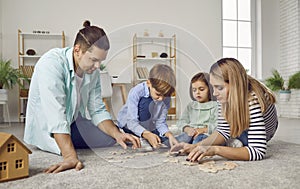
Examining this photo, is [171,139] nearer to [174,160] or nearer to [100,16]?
[174,160]

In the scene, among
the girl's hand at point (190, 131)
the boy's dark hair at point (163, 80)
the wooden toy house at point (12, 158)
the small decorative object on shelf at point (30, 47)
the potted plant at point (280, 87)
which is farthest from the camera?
the potted plant at point (280, 87)

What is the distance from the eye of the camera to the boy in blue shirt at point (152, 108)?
1003 millimetres

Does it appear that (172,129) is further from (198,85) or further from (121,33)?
(121,33)

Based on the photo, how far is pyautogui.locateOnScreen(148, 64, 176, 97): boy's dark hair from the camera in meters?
0.99

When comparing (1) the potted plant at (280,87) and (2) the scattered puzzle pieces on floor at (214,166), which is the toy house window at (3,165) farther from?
(1) the potted plant at (280,87)

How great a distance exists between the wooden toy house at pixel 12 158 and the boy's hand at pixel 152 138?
0.38 metres

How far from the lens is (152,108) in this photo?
107 centimetres

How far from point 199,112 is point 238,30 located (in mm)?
3403

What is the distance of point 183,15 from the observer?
13.0ft

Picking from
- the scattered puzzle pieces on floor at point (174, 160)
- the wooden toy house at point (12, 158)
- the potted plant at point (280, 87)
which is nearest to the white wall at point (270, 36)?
the potted plant at point (280, 87)

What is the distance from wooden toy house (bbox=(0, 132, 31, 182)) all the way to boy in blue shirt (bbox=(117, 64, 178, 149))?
1.20 feet

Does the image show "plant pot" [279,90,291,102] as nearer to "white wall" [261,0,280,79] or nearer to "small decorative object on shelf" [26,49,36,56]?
"white wall" [261,0,280,79]

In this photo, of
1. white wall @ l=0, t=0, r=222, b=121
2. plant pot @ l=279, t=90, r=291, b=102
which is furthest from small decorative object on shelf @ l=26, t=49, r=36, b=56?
plant pot @ l=279, t=90, r=291, b=102

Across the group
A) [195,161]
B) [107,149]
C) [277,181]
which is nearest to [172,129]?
[195,161]
